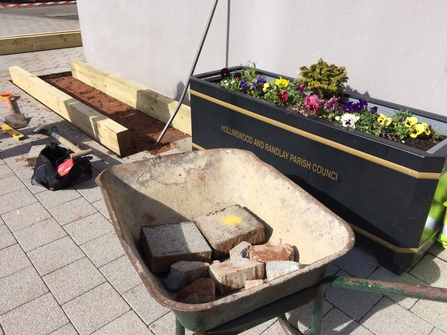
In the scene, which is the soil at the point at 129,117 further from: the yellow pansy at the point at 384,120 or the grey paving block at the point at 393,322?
the grey paving block at the point at 393,322

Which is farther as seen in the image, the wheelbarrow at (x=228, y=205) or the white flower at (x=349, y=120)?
the white flower at (x=349, y=120)

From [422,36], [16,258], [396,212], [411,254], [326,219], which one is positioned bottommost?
[16,258]

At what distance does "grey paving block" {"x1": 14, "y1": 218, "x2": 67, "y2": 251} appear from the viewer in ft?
10.9

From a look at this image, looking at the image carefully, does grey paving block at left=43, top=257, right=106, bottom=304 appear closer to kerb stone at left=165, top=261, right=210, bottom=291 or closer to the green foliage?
kerb stone at left=165, top=261, right=210, bottom=291

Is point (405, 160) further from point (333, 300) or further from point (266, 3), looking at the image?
point (266, 3)

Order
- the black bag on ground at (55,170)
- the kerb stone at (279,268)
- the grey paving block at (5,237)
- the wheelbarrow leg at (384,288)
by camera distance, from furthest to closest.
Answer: the black bag on ground at (55,170) < the grey paving block at (5,237) < the kerb stone at (279,268) < the wheelbarrow leg at (384,288)

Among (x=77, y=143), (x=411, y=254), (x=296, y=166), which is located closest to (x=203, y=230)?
(x=296, y=166)

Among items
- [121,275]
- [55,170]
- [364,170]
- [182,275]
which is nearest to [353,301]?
[364,170]

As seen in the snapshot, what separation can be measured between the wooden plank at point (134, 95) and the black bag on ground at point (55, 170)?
1.68 meters

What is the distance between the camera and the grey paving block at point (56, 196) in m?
3.87

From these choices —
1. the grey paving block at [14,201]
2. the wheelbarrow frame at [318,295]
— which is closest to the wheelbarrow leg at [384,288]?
the wheelbarrow frame at [318,295]

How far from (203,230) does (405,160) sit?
1480 millimetres

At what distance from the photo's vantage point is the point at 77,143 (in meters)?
5.20

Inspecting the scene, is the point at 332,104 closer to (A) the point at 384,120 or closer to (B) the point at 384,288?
(A) the point at 384,120
